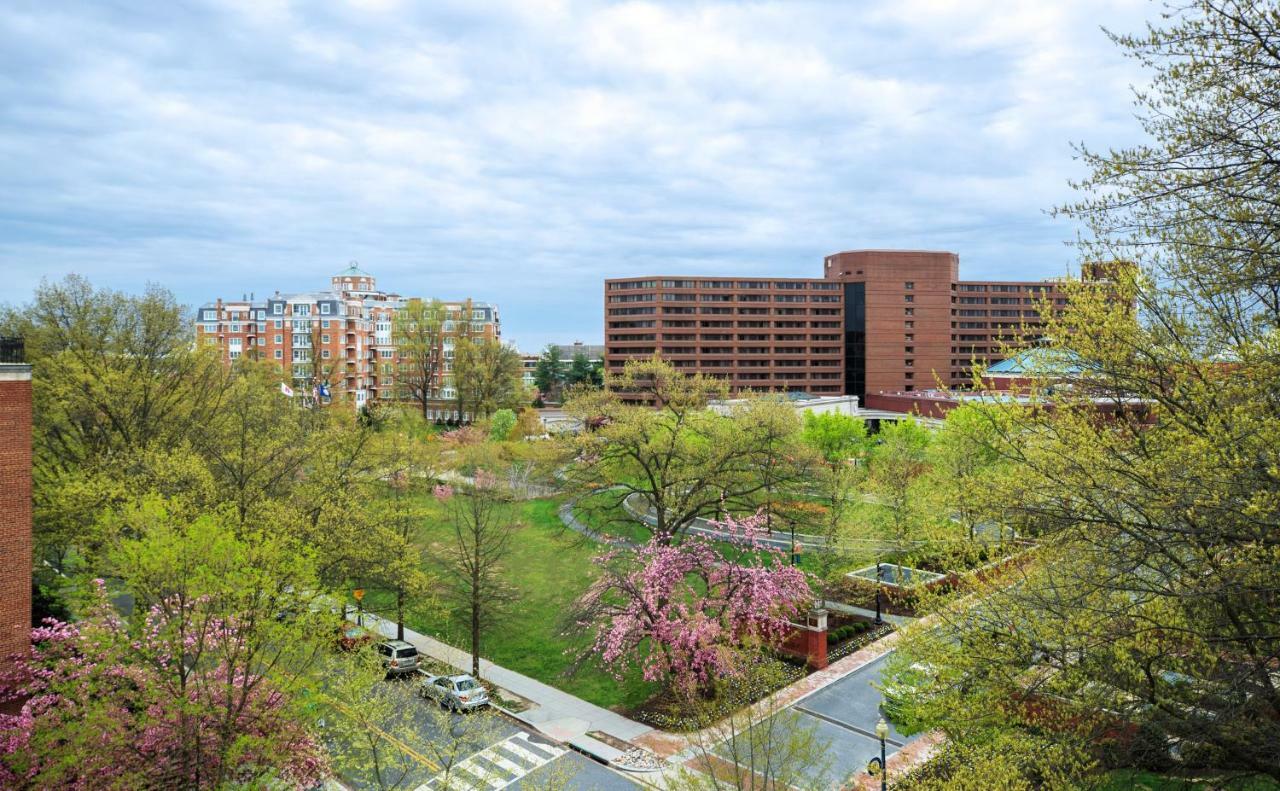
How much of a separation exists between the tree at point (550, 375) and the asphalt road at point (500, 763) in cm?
9988

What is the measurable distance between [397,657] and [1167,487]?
80.9 feet

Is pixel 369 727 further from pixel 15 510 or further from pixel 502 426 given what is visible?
pixel 502 426

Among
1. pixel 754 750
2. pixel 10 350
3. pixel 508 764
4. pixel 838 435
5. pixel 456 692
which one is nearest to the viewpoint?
pixel 754 750

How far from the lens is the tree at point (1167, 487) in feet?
34.1

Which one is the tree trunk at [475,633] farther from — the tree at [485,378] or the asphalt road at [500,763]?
the tree at [485,378]

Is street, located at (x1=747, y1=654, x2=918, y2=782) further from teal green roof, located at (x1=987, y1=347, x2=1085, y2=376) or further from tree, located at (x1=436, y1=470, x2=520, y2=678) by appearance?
tree, located at (x1=436, y1=470, x2=520, y2=678)

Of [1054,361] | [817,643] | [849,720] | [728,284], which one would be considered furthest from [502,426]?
[1054,361]

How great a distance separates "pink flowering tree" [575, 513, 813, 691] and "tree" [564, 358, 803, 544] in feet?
6.26

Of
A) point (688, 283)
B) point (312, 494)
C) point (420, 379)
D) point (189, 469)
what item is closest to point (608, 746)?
point (312, 494)

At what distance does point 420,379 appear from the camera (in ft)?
291

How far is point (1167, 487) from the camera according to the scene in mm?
10570

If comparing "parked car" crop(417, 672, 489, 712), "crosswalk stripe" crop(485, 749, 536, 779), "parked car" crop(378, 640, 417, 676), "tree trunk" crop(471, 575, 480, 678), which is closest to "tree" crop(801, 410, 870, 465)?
"tree trunk" crop(471, 575, 480, 678)

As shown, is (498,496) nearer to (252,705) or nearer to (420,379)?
(252,705)

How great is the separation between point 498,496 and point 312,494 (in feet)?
46.6
